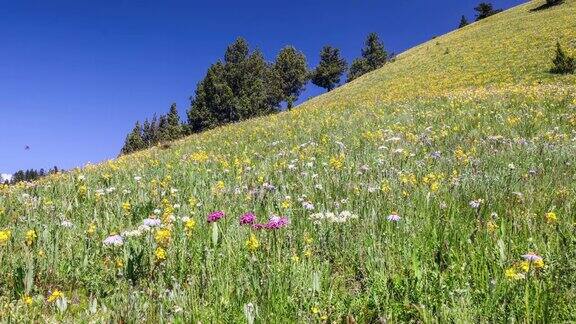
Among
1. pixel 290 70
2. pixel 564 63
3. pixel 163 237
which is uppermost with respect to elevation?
pixel 290 70

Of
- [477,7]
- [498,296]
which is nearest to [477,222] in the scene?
[498,296]

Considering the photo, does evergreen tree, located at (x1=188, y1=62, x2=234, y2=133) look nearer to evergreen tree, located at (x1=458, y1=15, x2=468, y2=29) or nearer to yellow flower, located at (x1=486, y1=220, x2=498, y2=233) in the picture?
evergreen tree, located at (x1=458, y1=15, x2=468, y2=29)

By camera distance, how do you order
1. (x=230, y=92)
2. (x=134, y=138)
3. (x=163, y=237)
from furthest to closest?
1. (x=134, y=138)
2. (x=230, y=92)
3. (x=163, y=237)

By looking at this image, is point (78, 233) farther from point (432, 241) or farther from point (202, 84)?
point (202, 84)

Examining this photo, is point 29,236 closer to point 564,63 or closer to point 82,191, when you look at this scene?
point 82,191

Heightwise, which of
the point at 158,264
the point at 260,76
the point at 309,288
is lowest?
the point at 309,288

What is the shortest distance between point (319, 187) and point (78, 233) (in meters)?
2.92

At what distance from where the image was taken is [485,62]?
41344 mm

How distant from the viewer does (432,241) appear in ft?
13.9

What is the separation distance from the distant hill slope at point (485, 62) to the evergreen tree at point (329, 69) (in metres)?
27.6

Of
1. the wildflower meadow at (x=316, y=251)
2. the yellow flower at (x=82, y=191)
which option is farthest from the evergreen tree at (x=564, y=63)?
the yellow flower at (x=82, y=191)

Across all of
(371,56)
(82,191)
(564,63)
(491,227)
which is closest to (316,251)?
(491,227)

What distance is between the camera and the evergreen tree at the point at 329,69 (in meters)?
88.2

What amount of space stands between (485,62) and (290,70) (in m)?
51.9
